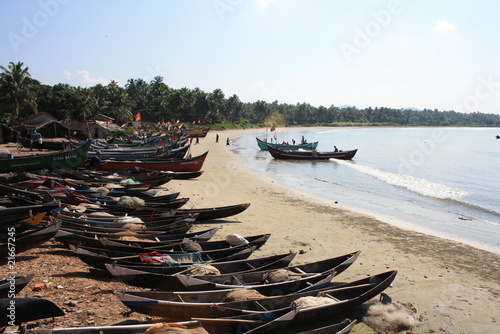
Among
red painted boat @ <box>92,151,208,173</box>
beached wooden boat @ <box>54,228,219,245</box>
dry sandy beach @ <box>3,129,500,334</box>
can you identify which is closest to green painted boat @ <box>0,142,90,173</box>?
red painted boat @ <box>92,151,208,173</box>

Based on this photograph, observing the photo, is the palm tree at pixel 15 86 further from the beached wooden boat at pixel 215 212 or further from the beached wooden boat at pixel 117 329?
the beached wooden boat at pixel 117 329

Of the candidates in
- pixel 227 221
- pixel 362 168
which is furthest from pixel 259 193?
pixel 362 168

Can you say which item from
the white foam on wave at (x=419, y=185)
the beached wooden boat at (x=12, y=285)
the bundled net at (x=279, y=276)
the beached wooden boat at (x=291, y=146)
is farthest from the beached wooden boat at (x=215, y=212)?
the beached wooden boat at (x=291, y=146)

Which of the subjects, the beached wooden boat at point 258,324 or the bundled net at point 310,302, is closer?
the beached wooden boat at point 258,324

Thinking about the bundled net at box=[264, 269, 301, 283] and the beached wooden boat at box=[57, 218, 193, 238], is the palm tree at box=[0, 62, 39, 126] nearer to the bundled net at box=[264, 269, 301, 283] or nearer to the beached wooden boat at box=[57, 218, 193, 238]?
the beached wooden boat at box=[57, 218, 193, 238]

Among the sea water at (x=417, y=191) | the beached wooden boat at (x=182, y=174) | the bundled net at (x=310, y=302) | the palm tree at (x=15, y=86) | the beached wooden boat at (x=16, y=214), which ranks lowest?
the sea water at (x=417, y=191)

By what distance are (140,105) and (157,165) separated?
59.7 m

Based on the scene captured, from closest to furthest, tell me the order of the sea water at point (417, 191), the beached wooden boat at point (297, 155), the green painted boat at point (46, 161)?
the sea water at point (417, 191) → the green painted boat at point (46, 161) → the beached wooden boat at point (297, 155)

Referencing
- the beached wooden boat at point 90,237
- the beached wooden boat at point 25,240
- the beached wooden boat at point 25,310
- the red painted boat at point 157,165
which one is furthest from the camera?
the red painted boat at point 157,165

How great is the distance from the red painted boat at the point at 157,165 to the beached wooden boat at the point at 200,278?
14.8 meters

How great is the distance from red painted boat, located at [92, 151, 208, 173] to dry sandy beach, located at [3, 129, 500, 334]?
15.1 ft

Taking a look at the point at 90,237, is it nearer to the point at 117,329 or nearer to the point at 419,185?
the point at 117,329

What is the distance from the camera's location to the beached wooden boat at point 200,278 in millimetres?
6223

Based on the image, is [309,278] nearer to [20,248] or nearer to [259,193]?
[20,248]
